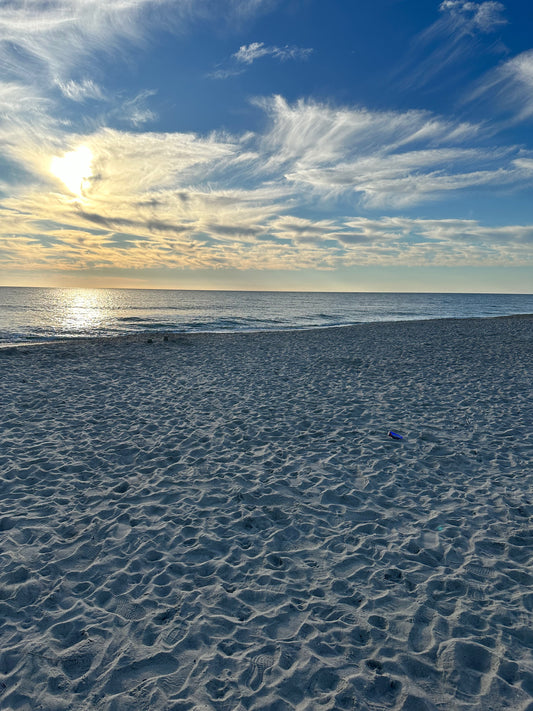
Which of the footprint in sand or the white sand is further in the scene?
the footprint in sand

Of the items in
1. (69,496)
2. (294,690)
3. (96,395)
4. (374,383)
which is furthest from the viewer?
(374,383)

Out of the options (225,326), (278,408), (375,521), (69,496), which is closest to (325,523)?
(375,521)

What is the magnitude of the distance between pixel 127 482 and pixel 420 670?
16.5 ft

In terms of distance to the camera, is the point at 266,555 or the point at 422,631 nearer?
the point at 422,631

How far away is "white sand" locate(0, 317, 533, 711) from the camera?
132 inches

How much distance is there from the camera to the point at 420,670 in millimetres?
3416

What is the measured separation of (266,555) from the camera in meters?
4.90

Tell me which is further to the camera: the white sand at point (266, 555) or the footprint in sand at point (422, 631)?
the footprint in sand at point (422, 631)

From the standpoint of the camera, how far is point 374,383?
13266mm

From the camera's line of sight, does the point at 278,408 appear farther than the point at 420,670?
Yes

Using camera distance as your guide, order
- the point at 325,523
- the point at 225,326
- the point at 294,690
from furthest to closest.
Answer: the point at 225,326 < the point at 325,523 < the point at 294,690

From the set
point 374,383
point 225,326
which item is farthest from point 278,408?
point 225,326

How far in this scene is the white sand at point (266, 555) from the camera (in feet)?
11.0

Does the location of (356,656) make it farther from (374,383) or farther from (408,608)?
(374,383)
